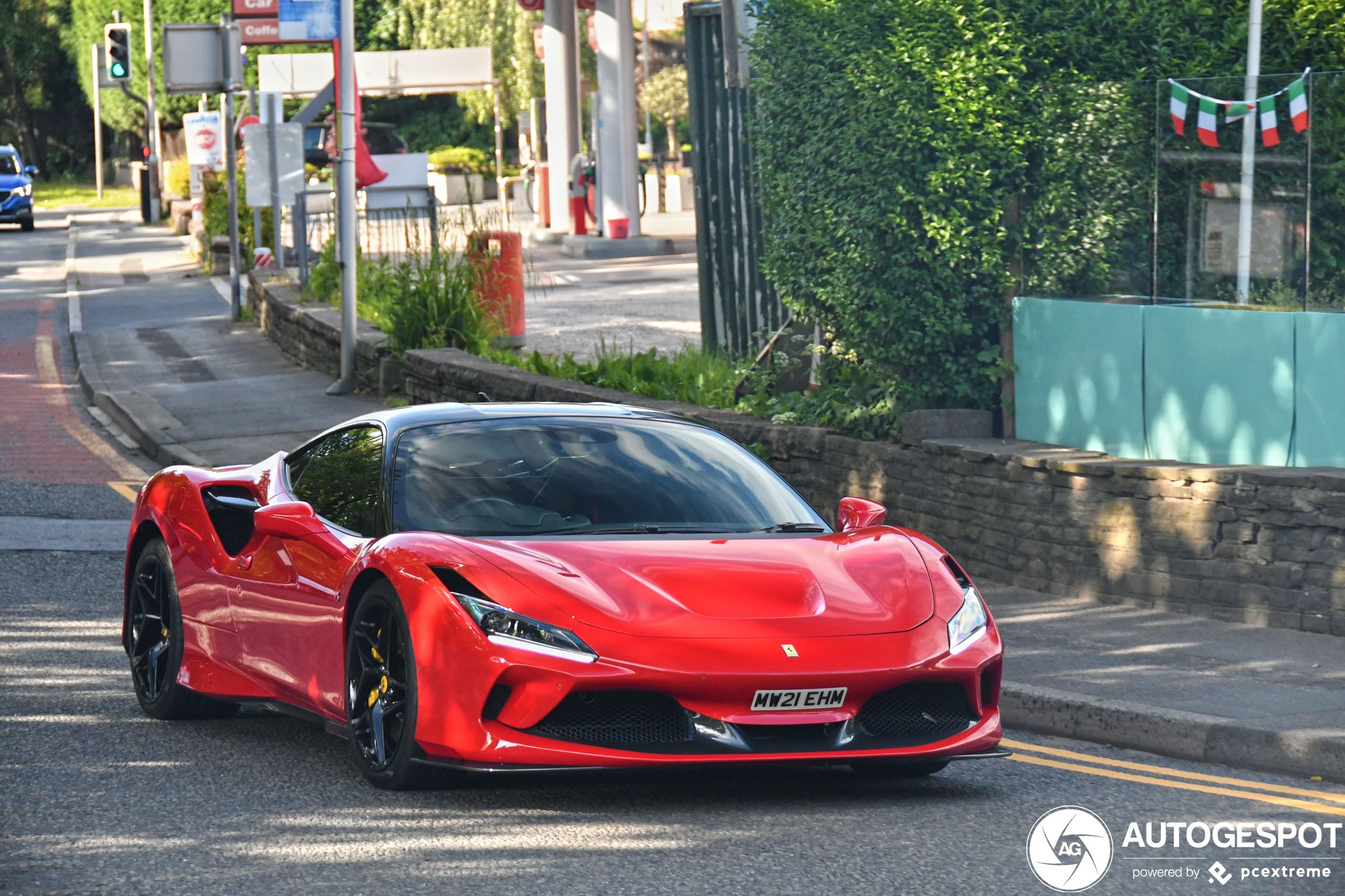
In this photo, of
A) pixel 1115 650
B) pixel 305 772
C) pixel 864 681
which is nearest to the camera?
pixel 864 681

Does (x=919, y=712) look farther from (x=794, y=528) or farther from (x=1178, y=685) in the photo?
(x=1178, y=685)

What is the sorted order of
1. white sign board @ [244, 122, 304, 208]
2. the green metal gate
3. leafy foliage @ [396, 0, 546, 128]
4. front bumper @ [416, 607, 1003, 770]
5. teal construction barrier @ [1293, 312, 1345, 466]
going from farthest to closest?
leafy foliage @ [396, 0, 546, 128], white sign board @ [244, 122, 304, 208], the green metal gate, teal construction barrier @ [1293, 312, 1345, 466], front bumper @ [416, 607, 1003, 770]

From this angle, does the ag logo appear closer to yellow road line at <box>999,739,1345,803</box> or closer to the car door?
yellow road line at <box>999,739,1345,803</box>

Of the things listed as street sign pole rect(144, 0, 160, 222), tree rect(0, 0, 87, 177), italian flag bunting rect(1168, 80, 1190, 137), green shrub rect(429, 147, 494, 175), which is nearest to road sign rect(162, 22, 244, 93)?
italian flag bunting rect(1168, 80, 1190, 137)

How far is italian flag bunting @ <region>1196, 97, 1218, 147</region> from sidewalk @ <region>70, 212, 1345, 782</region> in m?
2.54

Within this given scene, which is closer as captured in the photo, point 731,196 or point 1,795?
point 1,795

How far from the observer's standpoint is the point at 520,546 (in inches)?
247

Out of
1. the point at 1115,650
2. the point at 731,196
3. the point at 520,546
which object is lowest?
the point at 1115,650

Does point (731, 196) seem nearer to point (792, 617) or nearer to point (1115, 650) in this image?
point (1115, 650)

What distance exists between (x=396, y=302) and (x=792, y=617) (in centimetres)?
1331

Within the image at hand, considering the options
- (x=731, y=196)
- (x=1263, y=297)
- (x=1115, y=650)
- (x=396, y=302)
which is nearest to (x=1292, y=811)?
(x=1115, y=650)

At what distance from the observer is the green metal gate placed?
15.6 meters

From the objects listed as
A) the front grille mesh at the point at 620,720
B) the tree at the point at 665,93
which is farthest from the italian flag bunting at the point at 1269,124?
the tree at the point at 665,93

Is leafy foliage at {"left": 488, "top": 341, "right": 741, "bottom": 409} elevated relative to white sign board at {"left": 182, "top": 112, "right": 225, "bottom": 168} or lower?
lower
